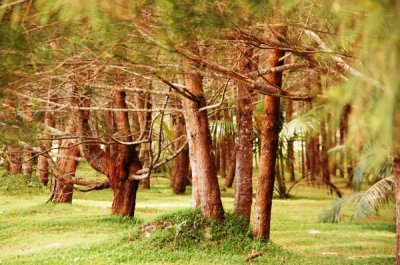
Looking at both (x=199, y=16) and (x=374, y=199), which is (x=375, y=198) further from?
(x=199, y=16)

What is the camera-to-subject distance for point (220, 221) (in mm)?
8914

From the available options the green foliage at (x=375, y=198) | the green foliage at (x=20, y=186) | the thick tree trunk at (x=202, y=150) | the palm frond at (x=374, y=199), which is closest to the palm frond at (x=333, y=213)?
the green foliage at (x=375, y=198)

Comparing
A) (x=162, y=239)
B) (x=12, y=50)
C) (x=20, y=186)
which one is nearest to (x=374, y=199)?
(x=162, y=239)

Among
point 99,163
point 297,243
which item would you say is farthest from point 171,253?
point 99,163

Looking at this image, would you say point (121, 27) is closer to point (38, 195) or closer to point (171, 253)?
point (171, 253)

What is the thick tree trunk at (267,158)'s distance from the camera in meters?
8.51

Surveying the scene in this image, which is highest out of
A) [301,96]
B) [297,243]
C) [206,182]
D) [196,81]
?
[196,81]

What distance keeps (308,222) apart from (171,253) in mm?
6385

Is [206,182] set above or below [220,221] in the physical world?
above

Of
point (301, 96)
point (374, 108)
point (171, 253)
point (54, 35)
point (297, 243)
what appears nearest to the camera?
point (374, 108)

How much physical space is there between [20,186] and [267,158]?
12421 millimetres

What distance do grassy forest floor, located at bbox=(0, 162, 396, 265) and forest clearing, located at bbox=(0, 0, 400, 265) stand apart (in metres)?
0.03

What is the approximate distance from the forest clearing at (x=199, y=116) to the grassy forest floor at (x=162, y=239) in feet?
0.11

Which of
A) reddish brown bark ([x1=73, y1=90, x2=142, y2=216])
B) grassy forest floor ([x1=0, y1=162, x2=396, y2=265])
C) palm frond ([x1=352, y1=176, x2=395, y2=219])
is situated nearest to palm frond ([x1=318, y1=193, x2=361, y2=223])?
grassy forest floor ([x1=0, y1=162, x2=396, y2=265])
